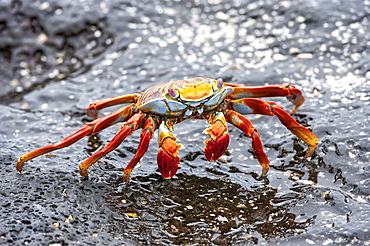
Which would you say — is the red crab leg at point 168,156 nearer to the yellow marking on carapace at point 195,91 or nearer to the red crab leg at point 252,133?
the yellow marking on carapace at point 195,91

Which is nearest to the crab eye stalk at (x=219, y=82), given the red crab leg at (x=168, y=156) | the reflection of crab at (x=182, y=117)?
the reflection of crab at (x=182, y=117)

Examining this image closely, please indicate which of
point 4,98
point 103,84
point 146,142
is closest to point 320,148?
point 146,142

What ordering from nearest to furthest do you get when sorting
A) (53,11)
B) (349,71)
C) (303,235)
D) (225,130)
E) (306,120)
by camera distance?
(303,235), (225,130), (306,120), (349,71), (53,11)

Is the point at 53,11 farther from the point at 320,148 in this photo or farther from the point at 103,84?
the point at 320,148

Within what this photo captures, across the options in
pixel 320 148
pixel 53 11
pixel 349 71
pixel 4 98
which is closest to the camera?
pixel 320 148

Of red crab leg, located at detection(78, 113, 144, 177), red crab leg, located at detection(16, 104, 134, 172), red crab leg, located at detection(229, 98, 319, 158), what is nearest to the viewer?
red crab leg, located at detection(78, 113, 144, 177)

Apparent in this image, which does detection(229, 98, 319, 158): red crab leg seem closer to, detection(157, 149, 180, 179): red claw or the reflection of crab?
the reflection of crab

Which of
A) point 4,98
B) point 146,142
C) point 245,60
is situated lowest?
point 4,98

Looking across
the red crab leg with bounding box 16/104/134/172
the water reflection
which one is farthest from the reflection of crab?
the water reflection
